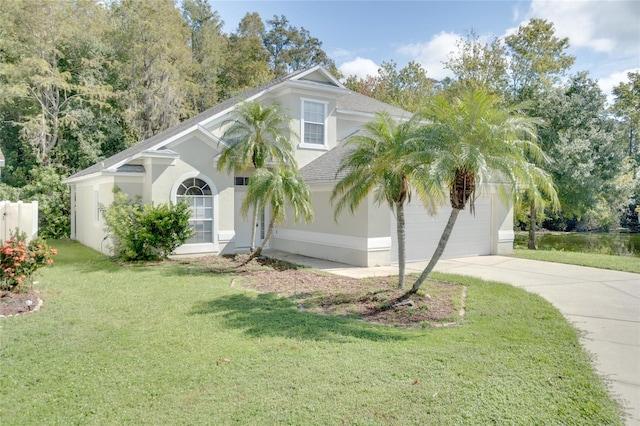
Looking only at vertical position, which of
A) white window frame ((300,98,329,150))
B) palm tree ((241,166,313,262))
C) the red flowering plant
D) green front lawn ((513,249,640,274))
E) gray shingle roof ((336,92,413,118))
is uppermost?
gray shingle roof ((336,92,413,118))

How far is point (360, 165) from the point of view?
938 cm

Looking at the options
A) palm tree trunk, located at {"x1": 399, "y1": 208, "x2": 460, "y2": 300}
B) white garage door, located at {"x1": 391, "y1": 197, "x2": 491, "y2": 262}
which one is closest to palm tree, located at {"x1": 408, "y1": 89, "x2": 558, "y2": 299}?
palm tree trunk, located at {"x1": 399, "y1": 208, "x2": 460, "y2": 300}

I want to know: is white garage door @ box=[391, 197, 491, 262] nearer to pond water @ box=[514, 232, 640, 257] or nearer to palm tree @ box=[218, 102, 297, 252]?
palm tree @ box=[218, 102, 297, 252]

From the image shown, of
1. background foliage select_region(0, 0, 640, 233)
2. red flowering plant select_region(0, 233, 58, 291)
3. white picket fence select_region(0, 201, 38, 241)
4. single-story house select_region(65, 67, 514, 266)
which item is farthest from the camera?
background foliage select_region(0, 0, 640, 233)

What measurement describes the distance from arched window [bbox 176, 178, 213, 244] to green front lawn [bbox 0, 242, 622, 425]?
640 cm

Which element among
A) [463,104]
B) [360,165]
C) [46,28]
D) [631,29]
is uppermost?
[46,28]

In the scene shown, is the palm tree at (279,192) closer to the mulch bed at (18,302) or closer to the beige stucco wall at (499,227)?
the mulch bed at (18,302)

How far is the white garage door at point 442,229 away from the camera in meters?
14.0

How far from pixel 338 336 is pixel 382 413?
2258 millimetres

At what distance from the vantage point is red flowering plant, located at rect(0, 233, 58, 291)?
827 centimetres

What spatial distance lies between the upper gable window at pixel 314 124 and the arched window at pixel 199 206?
458cm

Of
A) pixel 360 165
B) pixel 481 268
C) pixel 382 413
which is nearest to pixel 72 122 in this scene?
pixel 360 165

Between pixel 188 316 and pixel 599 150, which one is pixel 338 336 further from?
pixel 599 150

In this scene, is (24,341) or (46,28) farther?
(46,28)
